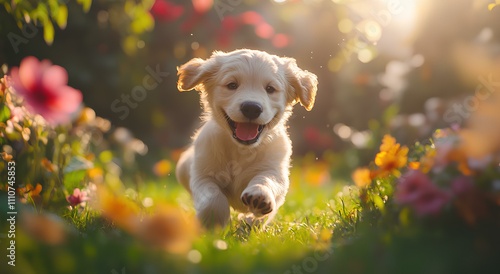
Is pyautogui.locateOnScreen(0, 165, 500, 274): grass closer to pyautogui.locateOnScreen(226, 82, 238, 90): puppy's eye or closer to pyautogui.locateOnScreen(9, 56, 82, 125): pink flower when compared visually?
pyautogui.locateOnScreen(9, 56, 82, 125): pink flower

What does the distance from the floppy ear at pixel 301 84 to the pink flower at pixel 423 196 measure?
1.77 metres

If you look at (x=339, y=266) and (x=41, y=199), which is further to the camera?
(x=41, y=199)

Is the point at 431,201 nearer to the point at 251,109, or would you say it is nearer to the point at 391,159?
the point at 391,159

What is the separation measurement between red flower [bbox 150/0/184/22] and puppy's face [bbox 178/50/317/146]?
3.20 meters

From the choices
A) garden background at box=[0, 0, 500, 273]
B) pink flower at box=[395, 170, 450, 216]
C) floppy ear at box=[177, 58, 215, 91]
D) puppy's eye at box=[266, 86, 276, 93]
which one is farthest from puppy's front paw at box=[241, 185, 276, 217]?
floppy ear at box=[177, 58, 215, 91]

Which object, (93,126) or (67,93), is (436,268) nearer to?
(67,93)

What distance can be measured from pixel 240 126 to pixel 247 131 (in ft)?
0.20

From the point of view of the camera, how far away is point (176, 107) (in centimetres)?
786

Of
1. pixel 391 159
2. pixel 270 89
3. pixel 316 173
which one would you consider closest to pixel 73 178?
pixel 270 89

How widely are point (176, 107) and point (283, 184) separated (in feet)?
14.4

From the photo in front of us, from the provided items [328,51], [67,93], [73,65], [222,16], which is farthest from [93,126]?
[328,51]

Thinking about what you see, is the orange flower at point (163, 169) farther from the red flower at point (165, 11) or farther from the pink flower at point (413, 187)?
the pink flower at point (413, 187)

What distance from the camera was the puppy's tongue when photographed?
139 inches

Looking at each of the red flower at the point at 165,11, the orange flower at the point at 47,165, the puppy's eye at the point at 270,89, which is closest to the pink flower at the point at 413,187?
the puppy's eye at the point at 270,89
